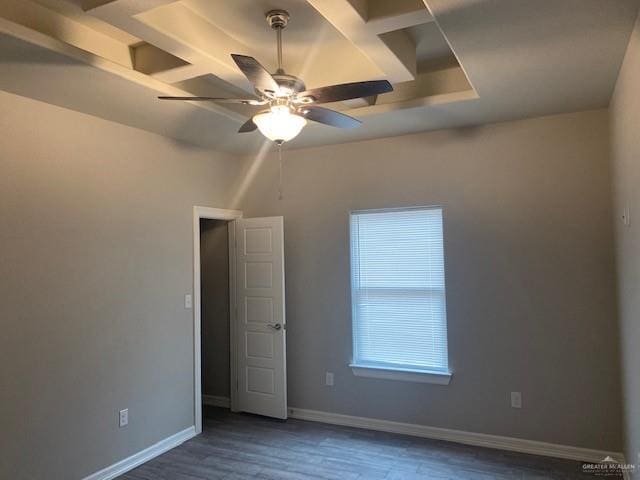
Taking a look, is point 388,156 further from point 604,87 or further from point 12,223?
point 12,223

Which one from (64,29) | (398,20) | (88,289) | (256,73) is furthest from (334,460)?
(64,29)

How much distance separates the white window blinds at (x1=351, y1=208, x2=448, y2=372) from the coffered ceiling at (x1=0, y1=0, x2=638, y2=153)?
0.92 m

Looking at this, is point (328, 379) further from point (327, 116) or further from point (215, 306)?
point (327, 116)

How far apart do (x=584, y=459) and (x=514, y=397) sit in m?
0.63

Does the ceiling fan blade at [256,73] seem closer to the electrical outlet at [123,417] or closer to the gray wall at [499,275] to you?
the gray wall at [499,275]

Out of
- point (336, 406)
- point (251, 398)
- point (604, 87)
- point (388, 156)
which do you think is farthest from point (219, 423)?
point (604, 87)

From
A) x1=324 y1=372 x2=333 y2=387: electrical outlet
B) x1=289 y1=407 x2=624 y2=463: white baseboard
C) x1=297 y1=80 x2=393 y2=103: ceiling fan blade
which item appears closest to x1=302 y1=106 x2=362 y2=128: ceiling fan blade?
x1=297 y1=80 x2=393 y2=103: ceiling fan blade

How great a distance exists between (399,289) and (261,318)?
144cm

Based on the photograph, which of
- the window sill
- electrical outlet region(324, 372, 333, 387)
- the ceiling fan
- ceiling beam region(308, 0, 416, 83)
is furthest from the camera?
electrical outlet region(324, 372, 333, 387)

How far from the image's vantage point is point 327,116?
2.71m

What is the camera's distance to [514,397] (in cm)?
381

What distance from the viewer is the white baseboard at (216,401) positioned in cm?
505

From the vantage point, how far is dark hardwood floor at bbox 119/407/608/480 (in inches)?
135

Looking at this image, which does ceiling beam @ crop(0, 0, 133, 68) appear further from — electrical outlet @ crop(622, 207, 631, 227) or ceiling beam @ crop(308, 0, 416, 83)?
electrical outlet @ crop(622, 207, 631, 227)
